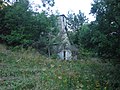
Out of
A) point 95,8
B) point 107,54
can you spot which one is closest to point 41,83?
point 107,54

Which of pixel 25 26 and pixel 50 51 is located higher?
pixel 25 26

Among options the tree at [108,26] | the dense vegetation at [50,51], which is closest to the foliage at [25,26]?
the dense vegetation at [50,51]

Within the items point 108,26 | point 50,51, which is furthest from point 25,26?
point 108,26

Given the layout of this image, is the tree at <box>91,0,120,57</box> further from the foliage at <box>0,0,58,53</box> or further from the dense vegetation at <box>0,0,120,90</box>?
the foliage at <box>0,0,58,53</box>

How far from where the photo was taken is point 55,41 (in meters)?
25.6

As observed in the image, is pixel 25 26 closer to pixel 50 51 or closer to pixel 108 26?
pixel 50 51

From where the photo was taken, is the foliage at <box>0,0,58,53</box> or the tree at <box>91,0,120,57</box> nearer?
the tree at <box>91,0,120,57</box>

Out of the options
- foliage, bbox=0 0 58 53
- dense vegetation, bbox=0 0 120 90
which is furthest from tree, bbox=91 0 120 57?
foliage, bbox=0 0 58 53

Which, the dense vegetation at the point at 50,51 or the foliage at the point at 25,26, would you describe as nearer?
the dense vegetation at the point at 50,51

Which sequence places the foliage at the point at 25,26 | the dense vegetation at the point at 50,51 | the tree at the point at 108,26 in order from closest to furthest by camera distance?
1. the dense vegetation at the point at 50,51
2. the tree at the point at 108,26
3. the foliage at the point at 25,26

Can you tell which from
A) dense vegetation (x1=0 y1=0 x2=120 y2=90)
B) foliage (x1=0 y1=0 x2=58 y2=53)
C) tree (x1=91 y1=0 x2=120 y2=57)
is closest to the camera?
dense vegetation (x1=0 y1=0 x2=120 y2=90)

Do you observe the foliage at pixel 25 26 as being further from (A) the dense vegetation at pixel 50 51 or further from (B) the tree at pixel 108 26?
(B) the tree at pixel 108 26

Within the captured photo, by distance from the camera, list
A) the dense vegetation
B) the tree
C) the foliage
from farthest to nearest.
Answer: the foliage → the tree → the dense vegetation

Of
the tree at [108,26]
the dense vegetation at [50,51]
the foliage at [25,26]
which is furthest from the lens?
the foliage at [25,26]
